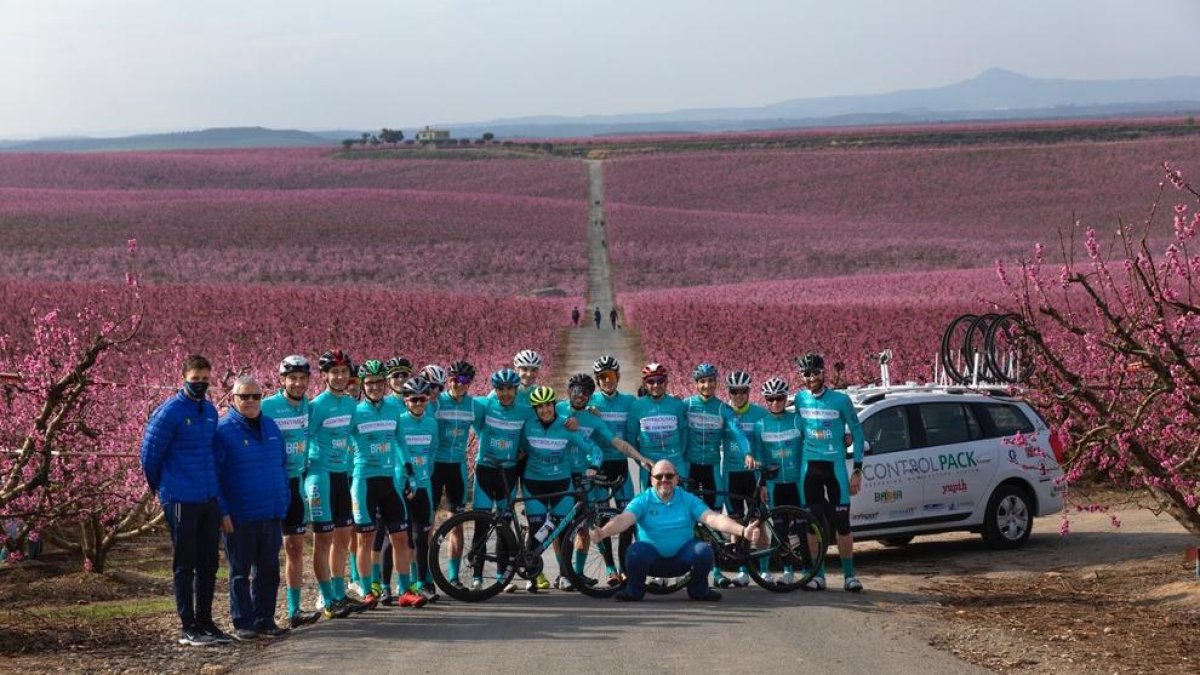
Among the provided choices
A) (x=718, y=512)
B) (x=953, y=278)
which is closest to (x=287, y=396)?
(x=718, y=512)

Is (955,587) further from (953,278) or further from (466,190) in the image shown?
(466,190)

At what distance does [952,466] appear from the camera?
55.2 feet

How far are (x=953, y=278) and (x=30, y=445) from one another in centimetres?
5127

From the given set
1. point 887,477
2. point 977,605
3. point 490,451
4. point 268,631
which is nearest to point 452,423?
point 490,451

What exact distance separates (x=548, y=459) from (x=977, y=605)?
3.59m

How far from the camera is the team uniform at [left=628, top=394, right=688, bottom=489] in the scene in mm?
14492

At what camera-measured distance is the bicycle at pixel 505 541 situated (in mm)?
13438

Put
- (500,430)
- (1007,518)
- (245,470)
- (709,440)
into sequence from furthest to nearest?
(1007,518), (709,440), (500,430), (245,470)

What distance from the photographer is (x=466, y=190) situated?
104 meters

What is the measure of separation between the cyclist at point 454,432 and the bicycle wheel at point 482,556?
52 centimetres

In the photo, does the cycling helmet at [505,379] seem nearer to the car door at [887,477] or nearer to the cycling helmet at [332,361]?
the cycling helmet at [332,361]

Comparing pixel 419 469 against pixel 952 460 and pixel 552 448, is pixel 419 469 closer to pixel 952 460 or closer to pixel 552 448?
pixel 552 448

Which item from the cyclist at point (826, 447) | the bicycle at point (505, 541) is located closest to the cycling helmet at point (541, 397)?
the bicycle at point (505, 541)

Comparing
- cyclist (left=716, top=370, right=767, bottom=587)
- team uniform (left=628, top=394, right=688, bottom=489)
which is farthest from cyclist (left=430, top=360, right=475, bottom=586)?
cyclist (left=716, top=370, right=767, bottom=587)
